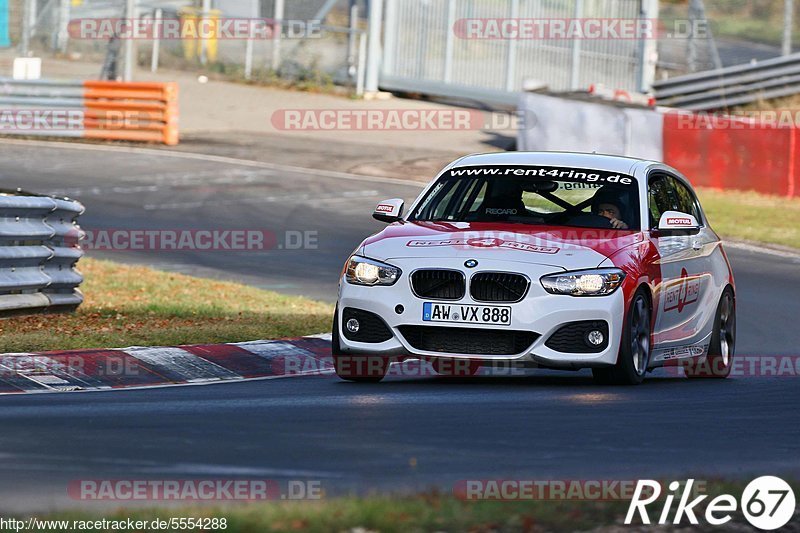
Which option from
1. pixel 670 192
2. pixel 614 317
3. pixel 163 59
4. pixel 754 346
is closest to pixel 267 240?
pixel 754 346

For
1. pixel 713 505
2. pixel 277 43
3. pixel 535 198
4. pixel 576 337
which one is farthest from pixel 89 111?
pixel 713 505

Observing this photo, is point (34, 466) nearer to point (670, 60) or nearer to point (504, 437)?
point (504, 437)

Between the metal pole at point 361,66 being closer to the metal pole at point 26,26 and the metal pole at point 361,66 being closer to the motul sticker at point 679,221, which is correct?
the metal pole at point 26,26

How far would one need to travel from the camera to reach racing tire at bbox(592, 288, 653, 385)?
384 inches

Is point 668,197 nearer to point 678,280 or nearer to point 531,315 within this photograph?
point 678,280

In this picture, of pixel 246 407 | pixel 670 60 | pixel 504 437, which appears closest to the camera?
pixel 504 437

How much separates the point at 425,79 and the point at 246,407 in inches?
1290

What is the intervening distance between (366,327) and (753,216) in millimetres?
15170

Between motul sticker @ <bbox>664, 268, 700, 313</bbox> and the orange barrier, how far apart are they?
21.0 metres

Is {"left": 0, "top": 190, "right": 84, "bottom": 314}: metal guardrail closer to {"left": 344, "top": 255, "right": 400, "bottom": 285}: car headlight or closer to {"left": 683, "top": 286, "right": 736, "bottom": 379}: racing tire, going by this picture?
{"left": 344, "top": 255, "right": 400, "bottom": 285}: car headlight

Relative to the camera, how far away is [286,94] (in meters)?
40.2

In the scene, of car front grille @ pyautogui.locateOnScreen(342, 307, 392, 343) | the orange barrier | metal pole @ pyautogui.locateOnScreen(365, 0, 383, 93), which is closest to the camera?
car front grille @ pyautogui.locateOnScreen(342, 307, 392, 343)

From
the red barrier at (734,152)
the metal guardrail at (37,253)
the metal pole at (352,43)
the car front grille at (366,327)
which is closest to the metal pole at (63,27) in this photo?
the metal pole at (352,43)

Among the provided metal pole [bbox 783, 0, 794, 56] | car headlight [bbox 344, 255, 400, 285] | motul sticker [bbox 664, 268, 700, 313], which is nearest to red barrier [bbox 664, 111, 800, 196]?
metal pole [bbox 783, 0, 794, 56]
